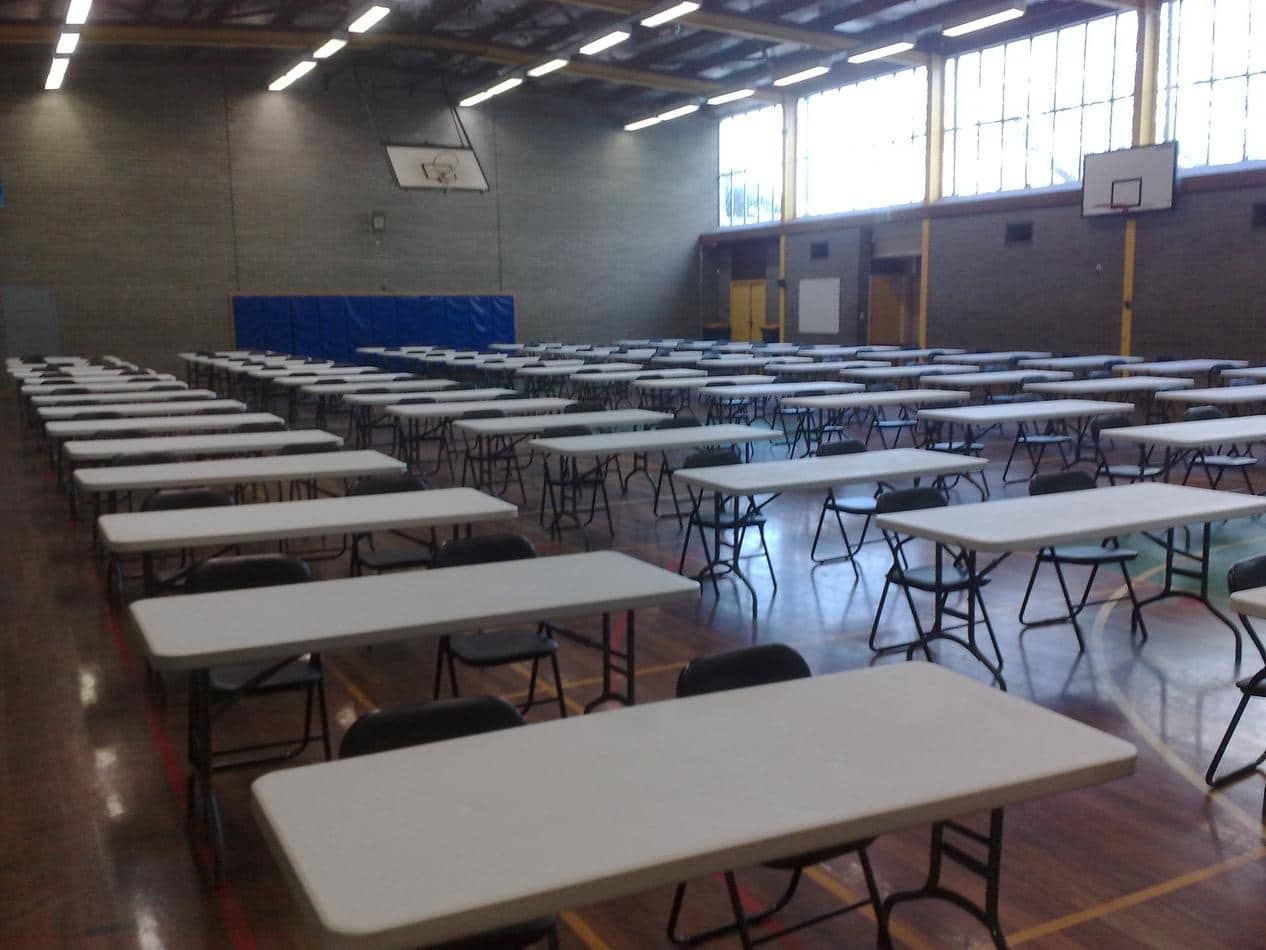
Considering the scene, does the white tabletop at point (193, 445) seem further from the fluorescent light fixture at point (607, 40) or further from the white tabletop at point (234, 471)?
the fluorescent light fixture at point (607, 40)

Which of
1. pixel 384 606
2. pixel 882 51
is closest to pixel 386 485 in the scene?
pixel 384 606

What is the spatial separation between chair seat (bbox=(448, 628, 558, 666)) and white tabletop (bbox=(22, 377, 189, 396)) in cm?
797

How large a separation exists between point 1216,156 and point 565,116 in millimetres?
12670

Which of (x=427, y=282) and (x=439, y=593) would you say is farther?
(x=427, y=282)

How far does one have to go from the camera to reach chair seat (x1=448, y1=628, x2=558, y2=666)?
3773 millimetres

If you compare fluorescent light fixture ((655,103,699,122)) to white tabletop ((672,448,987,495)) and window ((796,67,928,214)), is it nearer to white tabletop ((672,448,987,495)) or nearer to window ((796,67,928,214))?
window ((796,67,928,214))

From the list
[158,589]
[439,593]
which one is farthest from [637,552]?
[439,593]

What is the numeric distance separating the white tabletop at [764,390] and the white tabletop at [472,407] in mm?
1534

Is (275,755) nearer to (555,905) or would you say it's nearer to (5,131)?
(555,905)

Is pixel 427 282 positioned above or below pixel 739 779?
above

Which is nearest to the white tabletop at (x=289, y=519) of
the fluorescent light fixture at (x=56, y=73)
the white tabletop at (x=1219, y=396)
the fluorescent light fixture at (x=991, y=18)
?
the white tabletop at (x=1219, y=396)

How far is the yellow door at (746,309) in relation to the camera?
24.0 m

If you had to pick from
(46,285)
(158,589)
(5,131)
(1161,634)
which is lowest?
(1161,634)

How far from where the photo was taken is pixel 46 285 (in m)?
18.1
